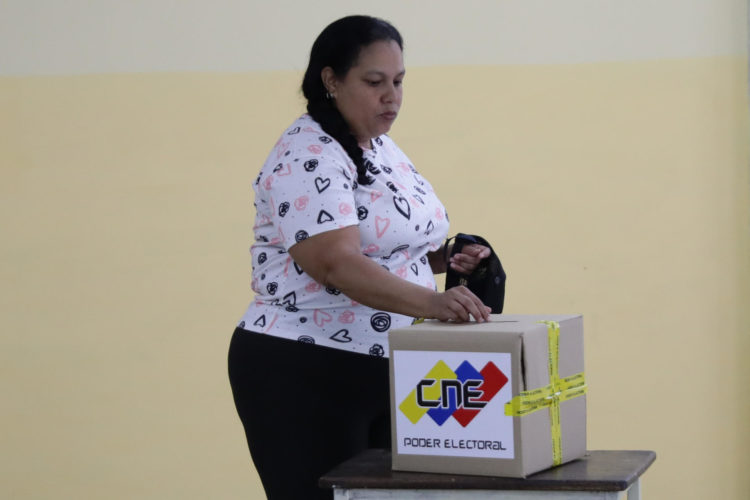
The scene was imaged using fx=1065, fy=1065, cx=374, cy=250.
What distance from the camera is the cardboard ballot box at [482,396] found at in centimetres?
164

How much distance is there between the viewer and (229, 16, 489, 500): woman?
1840mm

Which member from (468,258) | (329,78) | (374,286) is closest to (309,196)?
(374,286)

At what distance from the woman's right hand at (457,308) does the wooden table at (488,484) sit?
0.26 meters

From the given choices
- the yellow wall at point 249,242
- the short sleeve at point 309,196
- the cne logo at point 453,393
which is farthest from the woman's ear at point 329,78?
the yellow wall at point 249,242

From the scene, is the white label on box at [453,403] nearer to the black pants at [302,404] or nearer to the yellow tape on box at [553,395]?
the yellow tape on box at [553,395]

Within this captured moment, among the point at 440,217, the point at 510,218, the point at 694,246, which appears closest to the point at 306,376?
the point at 440,217

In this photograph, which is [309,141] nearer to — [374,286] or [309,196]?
[309,196]

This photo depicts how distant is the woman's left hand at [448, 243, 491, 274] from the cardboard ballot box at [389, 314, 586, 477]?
0.30m

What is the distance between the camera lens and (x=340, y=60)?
77.0 inches

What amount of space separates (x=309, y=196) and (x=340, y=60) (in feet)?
1.01

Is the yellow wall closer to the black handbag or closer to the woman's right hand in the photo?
the black handbag

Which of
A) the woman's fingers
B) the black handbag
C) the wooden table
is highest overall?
the black handbag

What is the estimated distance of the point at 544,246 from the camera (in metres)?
3.21

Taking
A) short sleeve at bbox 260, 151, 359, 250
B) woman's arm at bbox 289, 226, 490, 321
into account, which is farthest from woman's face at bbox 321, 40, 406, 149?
woman's arm at bbox 289, 226, 490, 321
